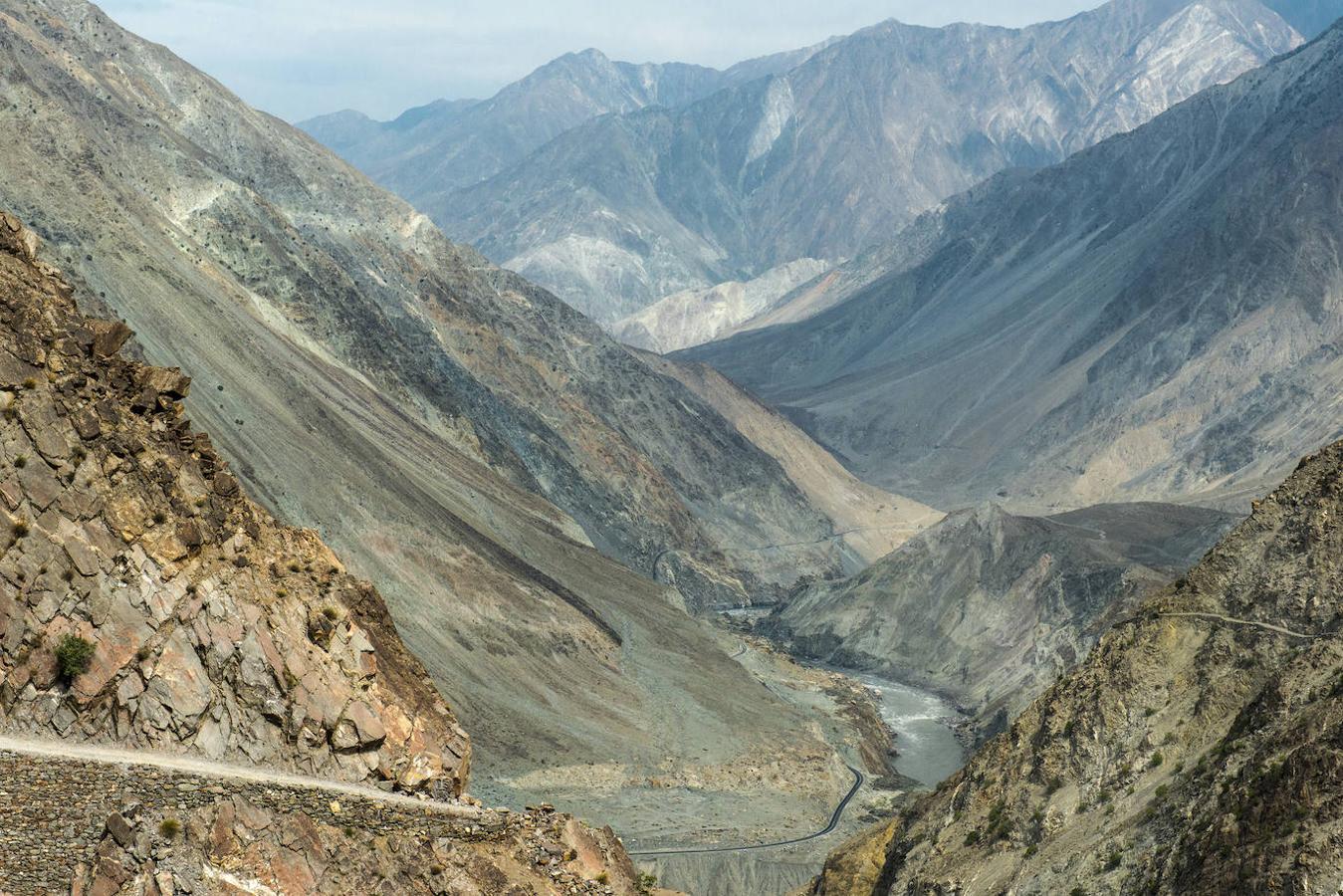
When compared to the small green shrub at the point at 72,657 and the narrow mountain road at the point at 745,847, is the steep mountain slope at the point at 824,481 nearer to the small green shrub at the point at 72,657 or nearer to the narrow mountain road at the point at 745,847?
the narrow mountain road at the point at 745,847

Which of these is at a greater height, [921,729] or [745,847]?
[745,847]

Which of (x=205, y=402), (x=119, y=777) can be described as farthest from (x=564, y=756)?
(x=119, y=777)

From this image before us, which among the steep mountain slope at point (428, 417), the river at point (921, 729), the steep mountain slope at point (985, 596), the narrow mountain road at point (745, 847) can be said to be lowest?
the river at point (921, 729)

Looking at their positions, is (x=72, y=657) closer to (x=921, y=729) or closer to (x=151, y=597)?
(x=151, y=597)

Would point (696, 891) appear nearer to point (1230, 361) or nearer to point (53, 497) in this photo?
point (53, 497)

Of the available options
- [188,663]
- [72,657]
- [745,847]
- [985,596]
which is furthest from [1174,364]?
[72,657]

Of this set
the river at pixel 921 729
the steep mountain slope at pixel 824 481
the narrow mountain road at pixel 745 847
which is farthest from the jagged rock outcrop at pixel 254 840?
the steep mountain slope at pixel 824 481
